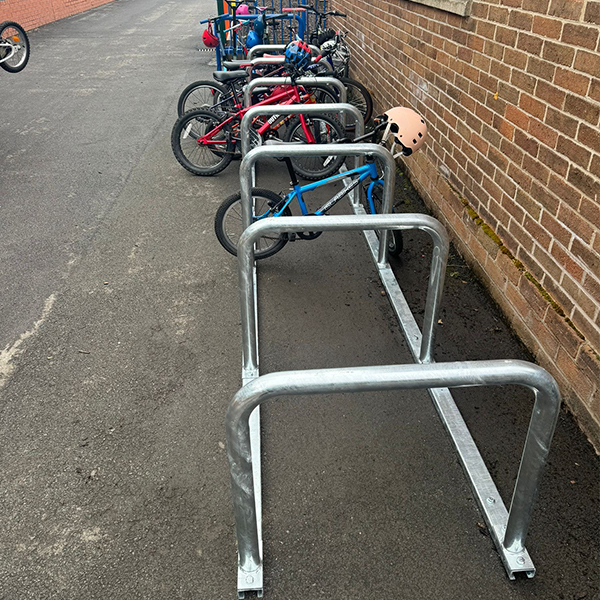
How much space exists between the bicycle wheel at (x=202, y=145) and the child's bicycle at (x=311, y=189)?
1839 mm

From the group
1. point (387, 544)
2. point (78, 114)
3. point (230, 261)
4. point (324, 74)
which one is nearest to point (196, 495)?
point (387, 544)

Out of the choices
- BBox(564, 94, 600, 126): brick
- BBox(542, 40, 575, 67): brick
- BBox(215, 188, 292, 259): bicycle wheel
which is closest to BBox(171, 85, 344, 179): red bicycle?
BBox(215, 188, 292, 259): bicycle wheel

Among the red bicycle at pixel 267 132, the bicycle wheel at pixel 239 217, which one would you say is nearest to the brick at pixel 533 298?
the bicycle wheel at pixel 239 217

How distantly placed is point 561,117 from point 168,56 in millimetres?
11231

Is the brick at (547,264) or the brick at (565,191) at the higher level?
the brick at (565,191)

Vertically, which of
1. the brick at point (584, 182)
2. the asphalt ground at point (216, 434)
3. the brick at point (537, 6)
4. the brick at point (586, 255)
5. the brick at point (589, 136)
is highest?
the brick at point (537, 6)

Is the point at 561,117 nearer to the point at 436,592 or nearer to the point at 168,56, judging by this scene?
the point at 436,592

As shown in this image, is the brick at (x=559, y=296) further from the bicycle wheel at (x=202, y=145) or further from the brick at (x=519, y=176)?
the bicycle wheel at (x=202, y=145)

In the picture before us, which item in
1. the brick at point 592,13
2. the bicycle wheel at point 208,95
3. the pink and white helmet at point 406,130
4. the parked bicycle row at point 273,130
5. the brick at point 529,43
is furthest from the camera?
the bicycle wheel at point 208,95

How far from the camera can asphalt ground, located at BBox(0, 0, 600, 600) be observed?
2.15m

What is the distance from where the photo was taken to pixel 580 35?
2.67 metres

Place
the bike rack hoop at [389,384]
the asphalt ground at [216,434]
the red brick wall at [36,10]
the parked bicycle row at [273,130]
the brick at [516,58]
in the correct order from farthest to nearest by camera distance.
Answer: the red brick wall at [36,10] < the parked bicycle row at [273,130] < the brick at [516,58] < the asphalt ground at [216,434] < the bike rack hoop at [389,384]

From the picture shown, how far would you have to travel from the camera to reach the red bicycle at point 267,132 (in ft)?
18.4

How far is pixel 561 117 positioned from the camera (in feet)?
9.39
